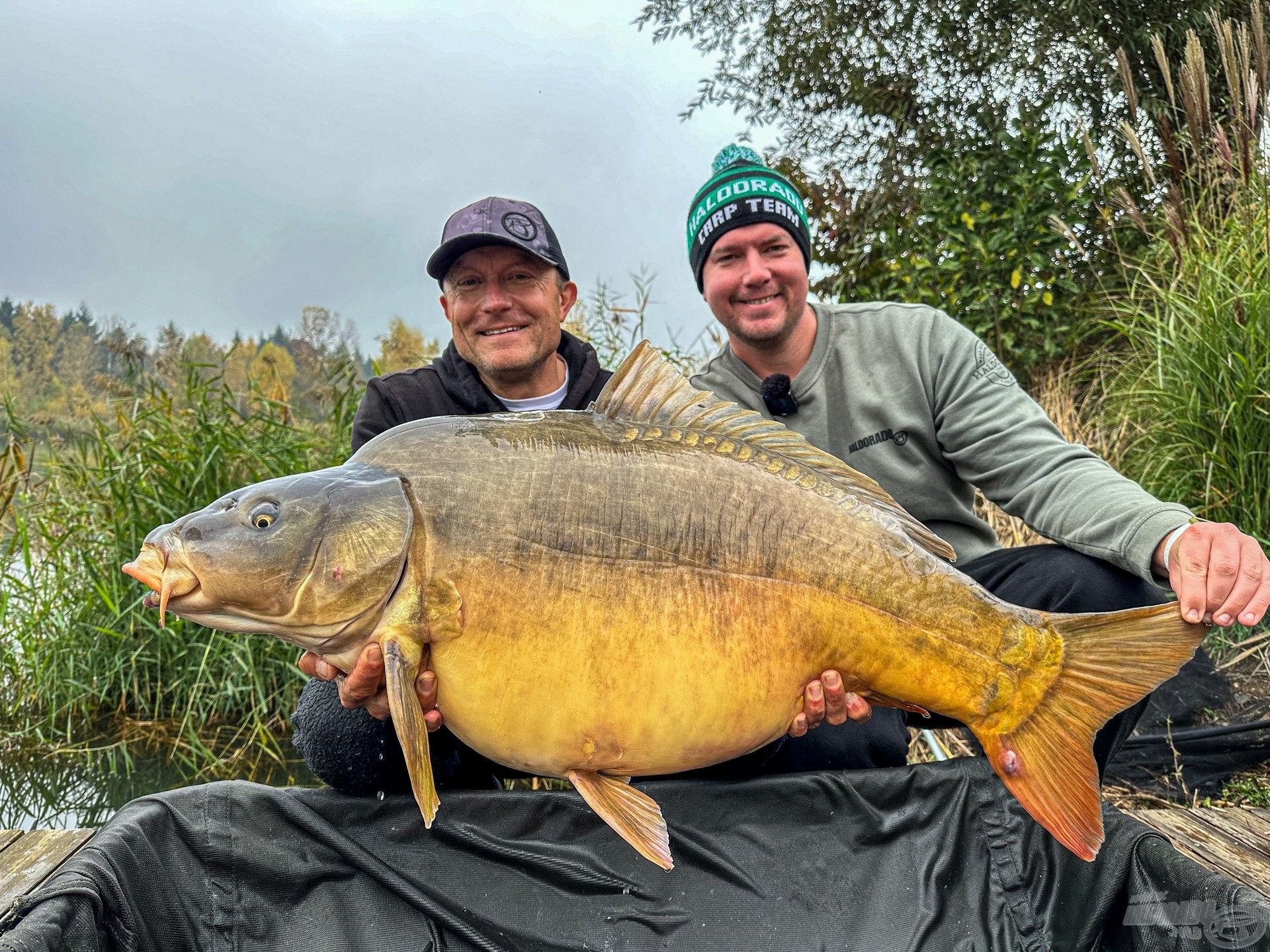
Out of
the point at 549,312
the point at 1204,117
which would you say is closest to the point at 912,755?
the point at 549,312

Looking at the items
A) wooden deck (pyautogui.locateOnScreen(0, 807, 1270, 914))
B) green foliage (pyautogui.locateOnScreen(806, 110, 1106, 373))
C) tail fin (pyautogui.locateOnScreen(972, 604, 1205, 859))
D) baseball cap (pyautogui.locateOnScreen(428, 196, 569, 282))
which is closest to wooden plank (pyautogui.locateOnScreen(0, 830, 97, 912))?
wooden deck (pyautogui.locateOnScreen(0, 807, 1270, 914))

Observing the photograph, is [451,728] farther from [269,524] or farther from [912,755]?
[912,755]

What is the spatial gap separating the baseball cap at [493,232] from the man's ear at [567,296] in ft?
0.36

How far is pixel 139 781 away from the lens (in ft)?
9.55

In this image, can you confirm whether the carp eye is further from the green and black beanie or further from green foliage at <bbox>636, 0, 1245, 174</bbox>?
green foliage at <bbox>636, 0, 1245, 174</bbox>

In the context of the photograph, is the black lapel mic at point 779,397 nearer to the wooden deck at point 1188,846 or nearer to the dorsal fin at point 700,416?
the dorsal fin at point 700,416

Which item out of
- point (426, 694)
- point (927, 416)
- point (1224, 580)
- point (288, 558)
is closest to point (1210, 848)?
point (1224, 580)

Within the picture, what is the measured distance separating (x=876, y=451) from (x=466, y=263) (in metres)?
1.02

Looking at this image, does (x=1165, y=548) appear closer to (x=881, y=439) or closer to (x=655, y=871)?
(x=881, y=439)

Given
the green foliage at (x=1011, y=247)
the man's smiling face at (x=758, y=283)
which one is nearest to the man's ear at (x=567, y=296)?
the man's smiling face at (x=758, y=283)

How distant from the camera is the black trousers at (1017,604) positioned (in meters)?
1.70

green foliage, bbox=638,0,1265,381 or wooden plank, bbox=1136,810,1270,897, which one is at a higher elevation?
green foliage, bbox=638,0,1265,381

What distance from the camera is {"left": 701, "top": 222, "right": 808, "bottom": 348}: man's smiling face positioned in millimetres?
2219

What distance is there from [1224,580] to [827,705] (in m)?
0.58
